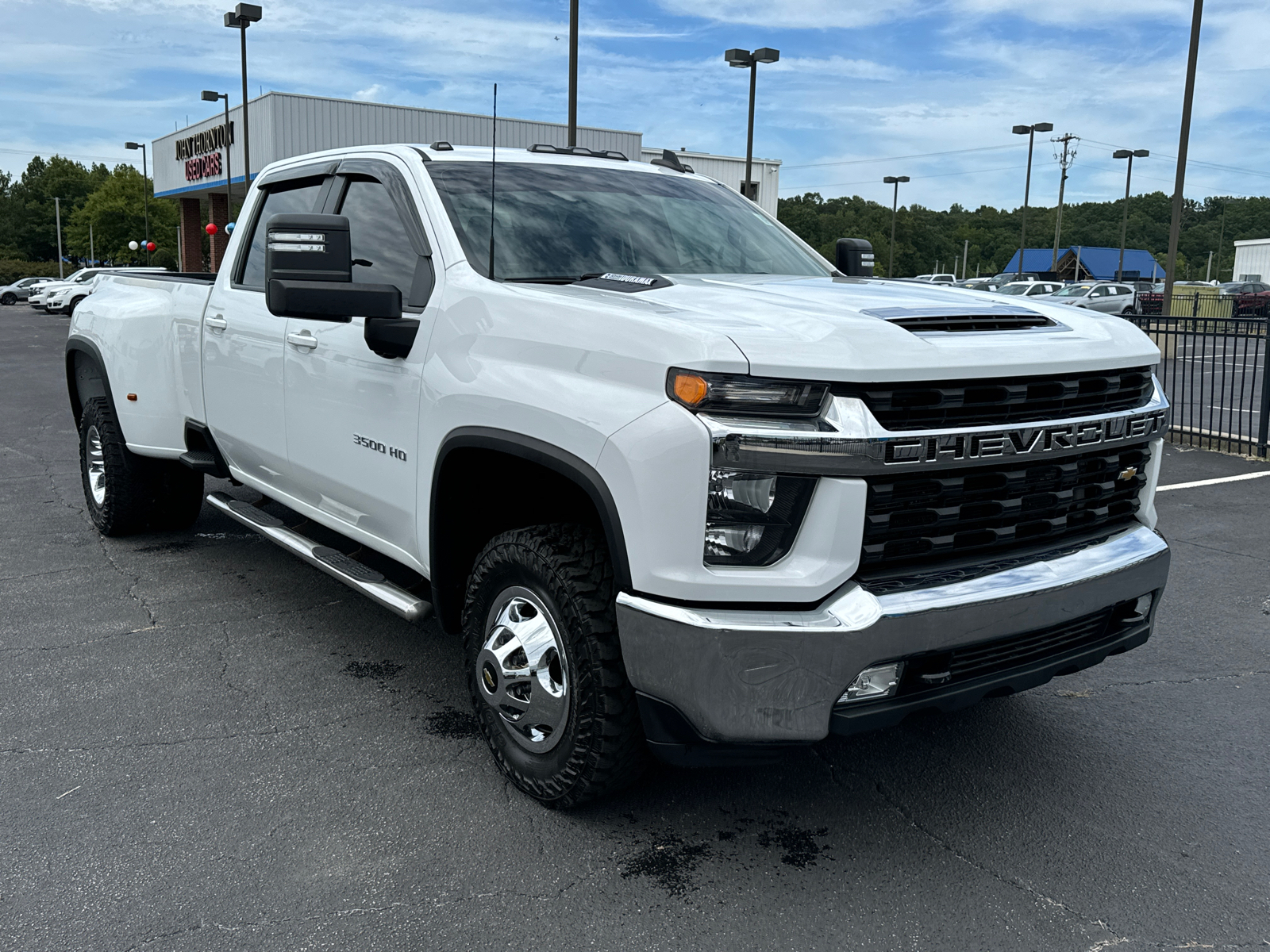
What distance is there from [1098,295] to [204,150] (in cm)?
3400

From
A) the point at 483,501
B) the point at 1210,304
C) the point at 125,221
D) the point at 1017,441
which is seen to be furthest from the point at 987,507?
the point at 125,221

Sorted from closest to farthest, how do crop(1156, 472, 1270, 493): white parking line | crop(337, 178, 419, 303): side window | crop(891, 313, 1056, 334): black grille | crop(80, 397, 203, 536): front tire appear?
crop(891, 313, 1056, 334): black grille < crop(337, 178, 419, 303): side window < crop(80, 397, 203, 536): front tire < crop(1156, 472, 1270, 493): white parking line

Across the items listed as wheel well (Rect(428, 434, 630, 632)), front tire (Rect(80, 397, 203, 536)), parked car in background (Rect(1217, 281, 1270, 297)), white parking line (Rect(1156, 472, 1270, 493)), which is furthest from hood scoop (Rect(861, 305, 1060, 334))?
parked car in background (Rect(1217, 281, 1270, 297))

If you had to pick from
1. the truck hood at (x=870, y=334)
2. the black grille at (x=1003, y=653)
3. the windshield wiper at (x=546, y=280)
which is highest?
the windshield wiper at (x=546, y=280)

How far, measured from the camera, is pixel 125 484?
625cm

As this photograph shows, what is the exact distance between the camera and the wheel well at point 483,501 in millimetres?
3162

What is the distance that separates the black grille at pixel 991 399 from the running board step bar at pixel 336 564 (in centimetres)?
177

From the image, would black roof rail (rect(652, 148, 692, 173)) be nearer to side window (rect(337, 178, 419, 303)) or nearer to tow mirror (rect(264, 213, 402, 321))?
side window (rect(337, 178, 419, 303))

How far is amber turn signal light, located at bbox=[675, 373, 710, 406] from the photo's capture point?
2609 mm

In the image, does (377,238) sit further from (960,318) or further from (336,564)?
(960,318)

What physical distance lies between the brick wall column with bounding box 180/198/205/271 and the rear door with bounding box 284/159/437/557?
51011mm

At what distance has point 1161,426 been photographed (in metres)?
3.42

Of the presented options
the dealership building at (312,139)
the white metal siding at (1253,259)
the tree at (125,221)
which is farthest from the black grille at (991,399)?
the white metal siding at (1253,259)

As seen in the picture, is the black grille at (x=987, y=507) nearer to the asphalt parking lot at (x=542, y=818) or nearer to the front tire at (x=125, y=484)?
the asphalt parking lot at (x=542, y=818)
